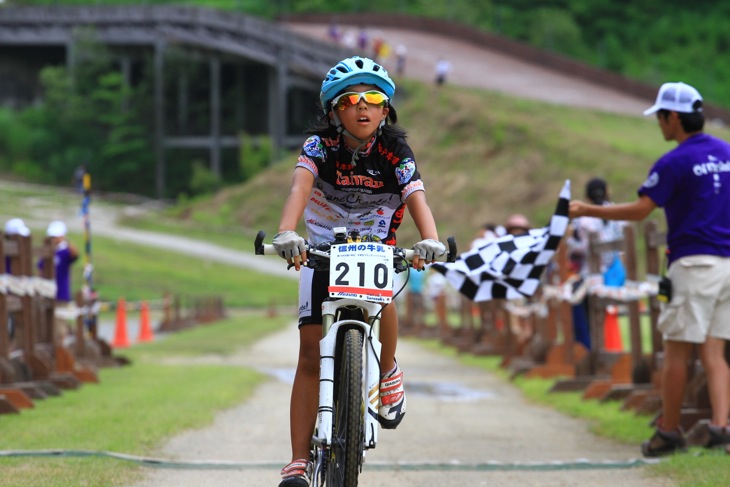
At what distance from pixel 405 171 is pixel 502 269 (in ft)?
12.7

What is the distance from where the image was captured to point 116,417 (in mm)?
11422

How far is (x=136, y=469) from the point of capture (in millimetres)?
8539

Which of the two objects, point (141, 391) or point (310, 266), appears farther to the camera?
point (141, 391)

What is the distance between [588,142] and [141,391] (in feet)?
147

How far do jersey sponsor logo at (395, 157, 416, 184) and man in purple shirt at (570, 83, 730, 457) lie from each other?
8.28 feet

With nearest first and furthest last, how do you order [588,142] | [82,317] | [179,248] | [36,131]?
[82,317]
[588,142]
[179,248]
[36,131]

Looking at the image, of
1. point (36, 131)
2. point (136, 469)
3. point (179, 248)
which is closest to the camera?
point (136, 469)

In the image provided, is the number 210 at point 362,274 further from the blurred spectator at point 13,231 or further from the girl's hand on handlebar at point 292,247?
the blurred spectator at point 13,231

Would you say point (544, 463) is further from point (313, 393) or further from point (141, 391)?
point (141, 391)

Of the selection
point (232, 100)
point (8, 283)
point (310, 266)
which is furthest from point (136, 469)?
point (232, 100)

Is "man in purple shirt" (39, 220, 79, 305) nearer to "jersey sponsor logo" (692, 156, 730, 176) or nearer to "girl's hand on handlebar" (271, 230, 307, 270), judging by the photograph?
"jersey sponsor logo" (692, 156, 730, 176)

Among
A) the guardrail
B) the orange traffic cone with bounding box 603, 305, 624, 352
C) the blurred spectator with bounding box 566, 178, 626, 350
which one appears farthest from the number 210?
the orange traffic cone with bounding box 603, 305, 624, 352

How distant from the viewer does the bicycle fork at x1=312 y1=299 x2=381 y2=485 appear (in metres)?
6.75

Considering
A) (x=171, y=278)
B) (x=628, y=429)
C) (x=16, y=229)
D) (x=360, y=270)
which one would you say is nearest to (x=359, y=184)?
(x=360, y=270)
